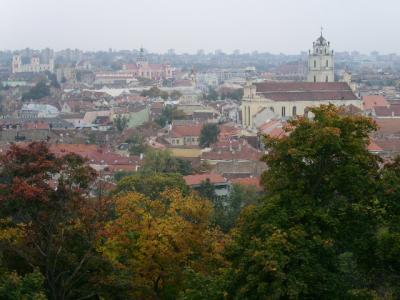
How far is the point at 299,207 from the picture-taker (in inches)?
447

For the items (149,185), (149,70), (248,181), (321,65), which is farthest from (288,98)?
(149,70)

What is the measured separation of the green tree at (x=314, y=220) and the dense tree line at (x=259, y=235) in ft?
0.06

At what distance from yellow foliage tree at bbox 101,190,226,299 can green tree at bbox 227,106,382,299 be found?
120cm

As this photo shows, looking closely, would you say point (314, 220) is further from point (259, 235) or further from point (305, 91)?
point (305, 91)

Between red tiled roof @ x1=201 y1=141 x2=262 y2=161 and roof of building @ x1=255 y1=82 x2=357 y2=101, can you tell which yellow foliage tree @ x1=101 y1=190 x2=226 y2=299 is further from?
roof of building @ x1=255 y1=82 x2=357 y2=101

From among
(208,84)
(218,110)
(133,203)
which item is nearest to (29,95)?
(218,110)

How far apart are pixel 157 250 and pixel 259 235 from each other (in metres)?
1.89

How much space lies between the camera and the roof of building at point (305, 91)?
180 feet

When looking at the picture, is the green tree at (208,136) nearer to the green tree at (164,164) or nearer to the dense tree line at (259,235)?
the green tree at (164,164)

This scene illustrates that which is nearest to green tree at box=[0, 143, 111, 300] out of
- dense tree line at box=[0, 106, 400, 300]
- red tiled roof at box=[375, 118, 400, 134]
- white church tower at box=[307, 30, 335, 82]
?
dense tree line at box=[0, 106, 400, 300]

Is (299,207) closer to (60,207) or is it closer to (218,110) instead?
(60,207)

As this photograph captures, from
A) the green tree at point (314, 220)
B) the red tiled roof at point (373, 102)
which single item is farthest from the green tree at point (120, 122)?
the green tree at point (314, 220)

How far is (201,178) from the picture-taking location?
96.2 ft

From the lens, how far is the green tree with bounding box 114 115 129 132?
51156 millimetres
